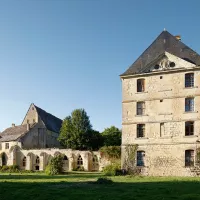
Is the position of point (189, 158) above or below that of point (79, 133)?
below

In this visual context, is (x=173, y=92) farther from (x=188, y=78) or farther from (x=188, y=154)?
(x=188, y=154)

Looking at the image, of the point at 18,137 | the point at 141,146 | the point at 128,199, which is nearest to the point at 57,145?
the point at 18,137

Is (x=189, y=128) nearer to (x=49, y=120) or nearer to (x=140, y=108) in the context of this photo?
(x=140, y=108)

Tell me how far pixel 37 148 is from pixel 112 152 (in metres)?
16.7

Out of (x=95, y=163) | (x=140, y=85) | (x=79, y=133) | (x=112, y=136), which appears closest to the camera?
(x=140, y=85)

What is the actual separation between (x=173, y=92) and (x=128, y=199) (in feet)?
59.9

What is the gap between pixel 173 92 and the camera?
95.0 feet

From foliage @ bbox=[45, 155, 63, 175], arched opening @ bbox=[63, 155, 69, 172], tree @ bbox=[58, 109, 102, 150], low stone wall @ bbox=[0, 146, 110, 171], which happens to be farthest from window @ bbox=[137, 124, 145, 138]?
tree @ bbox=[58, 109, 102, 150]

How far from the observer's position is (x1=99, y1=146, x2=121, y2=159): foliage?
36.3 m

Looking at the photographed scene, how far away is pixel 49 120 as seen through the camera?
195 ft

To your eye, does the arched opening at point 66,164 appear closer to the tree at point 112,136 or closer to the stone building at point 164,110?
the tree at point 112,136

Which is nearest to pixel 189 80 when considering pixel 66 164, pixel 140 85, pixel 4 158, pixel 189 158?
pixel 140 85

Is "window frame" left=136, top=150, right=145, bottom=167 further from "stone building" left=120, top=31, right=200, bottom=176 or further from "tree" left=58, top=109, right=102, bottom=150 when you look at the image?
"tree" left=58, top=109, right=102, bottom=150

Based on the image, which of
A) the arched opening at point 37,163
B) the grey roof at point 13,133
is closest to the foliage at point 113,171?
the arched opening at point 37,163
